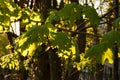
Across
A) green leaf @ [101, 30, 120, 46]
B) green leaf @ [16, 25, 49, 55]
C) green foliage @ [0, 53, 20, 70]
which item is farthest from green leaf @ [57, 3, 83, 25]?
green foliage @ [0, 53, 20, 70]

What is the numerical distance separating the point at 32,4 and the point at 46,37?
4055mm

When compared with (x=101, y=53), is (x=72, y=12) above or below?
above

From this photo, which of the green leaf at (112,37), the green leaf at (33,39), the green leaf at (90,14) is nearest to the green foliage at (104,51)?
the green leaf at (112,37)

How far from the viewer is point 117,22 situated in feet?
12.1

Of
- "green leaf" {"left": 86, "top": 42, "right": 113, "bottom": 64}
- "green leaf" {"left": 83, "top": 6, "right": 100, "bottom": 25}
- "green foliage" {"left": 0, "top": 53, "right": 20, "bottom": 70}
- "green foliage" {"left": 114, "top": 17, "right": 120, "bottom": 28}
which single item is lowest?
"green foliage" {"left": 0, "top": 53, "right": 20, "bottom": 70}

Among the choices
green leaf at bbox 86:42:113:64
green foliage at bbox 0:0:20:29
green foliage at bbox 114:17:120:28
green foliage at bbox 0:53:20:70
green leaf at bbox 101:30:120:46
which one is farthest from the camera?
green foliage at bbox 0:53:20:70

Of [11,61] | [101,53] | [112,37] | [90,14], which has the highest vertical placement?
[90,14]

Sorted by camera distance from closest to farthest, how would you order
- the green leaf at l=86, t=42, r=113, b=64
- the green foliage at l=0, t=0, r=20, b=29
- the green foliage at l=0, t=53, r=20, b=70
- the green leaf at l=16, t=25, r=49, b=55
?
the green leaf at l=86, t=42, r=113, b=64
the green leaf at l=16, t=25, r=49, b=55
the green foliage at l=0, t=0, r=20, b=29
the green foliage at l=0, t=53, r=20, b=70

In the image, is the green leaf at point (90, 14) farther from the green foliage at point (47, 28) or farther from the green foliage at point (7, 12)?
the green foliage at point (7, 12)

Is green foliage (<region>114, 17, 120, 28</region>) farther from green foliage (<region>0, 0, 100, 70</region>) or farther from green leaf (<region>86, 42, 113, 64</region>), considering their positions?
green leaf (<region>86, 42, 113, 64</region>)

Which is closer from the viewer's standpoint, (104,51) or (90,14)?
(104,51)

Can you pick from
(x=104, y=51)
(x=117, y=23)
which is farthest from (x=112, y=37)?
(x=117, y=23)

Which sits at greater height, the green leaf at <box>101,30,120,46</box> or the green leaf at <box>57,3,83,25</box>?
the green leaf at <box>57,3,83,25</box>

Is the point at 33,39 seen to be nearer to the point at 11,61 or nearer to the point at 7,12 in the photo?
the point at 7,12
